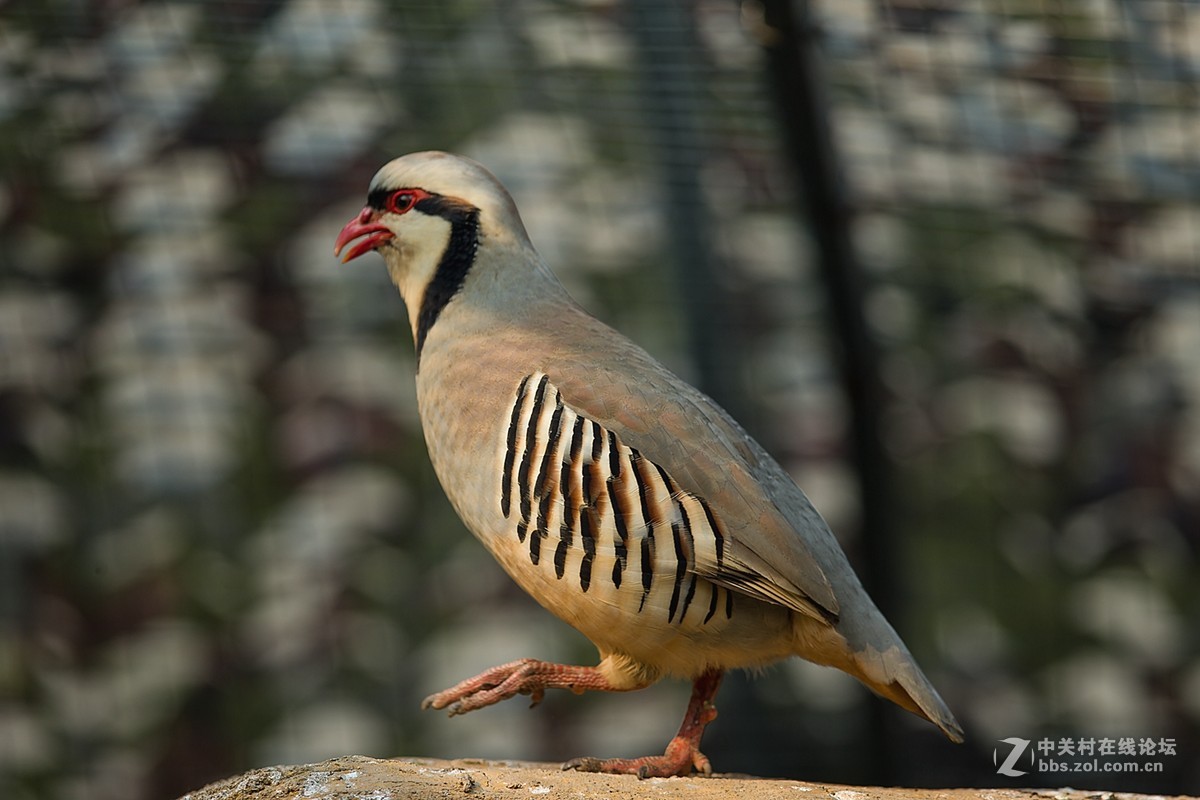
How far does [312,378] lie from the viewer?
24.7 ft

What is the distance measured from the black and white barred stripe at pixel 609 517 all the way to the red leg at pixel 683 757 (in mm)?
336

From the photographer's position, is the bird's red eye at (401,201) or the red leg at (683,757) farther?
the bird's red eye at (401,201)

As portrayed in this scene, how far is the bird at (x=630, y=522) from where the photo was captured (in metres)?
3.63

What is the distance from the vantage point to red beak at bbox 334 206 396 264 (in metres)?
4.34

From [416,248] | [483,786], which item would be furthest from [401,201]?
[483,786]

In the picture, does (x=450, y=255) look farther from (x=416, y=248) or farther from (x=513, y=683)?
(x=513, y=683)

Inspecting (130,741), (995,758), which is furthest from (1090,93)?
(130,741)

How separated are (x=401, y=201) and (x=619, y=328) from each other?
289cm

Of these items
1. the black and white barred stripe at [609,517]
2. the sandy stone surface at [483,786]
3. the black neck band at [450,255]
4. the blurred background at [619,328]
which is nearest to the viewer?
the sandy stone surface at [483,786]

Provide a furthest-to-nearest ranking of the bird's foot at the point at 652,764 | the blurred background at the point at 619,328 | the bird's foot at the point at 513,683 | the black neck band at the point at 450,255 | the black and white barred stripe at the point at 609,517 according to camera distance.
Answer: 1. the blurred background at the point at 619,328
2. the black neck band at the point at 450,255
3. the bird's foot at the point at 513,683
4. the bird's foot at the point at 652,764
5. the black and white barred stripe at the point at 609,517

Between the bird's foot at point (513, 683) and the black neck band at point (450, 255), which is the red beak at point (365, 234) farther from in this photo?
the bird's foot at point (513, 683)

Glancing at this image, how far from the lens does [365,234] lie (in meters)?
4.38

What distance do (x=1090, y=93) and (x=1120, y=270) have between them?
3.39 ft

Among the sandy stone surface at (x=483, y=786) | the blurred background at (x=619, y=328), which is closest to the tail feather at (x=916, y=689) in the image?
the sandy stone surface at (x=483, y=786)
